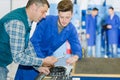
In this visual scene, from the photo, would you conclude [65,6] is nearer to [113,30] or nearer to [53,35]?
[53,35]

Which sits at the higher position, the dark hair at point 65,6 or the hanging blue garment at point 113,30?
the dark hair at point 65,6

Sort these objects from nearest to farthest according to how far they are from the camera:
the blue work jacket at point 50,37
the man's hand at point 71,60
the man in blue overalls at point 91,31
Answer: the man's hand at point 71,60 < the blue work jacket at point 50,37 < the man in blue overalls at point 91,31

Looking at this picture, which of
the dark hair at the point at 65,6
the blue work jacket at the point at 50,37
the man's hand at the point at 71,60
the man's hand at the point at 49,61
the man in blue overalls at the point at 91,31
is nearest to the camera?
the man's hand at the point at 49,61

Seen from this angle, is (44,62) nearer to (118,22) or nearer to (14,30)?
(14,30)

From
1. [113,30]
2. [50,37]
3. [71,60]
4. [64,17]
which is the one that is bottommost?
[113,30]

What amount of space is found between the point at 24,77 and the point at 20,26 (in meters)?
0.78

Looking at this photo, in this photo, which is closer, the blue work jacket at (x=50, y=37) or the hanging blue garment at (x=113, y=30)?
the blue work jacket at (x=50, y=37)

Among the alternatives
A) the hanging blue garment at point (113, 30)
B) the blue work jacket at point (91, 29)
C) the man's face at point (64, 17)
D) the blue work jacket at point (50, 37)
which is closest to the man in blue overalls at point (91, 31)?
the blue work jacket at point (91, 29)

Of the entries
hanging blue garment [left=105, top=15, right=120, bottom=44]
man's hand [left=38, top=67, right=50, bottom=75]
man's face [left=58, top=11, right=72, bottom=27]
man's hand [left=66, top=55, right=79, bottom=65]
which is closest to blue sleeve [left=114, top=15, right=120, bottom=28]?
hanging blue garment [left=105, top=15, right=120, bottom=44]

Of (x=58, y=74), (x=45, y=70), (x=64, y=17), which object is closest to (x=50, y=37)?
(x=64, y=17)

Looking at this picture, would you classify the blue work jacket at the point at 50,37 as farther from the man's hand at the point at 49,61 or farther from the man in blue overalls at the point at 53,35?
the man's hand at the point at 49,61

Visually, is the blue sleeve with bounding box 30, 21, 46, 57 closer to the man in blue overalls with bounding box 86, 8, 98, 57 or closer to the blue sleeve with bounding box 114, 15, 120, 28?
the man in blue overalls with bounding box 86, 8, 98, 57

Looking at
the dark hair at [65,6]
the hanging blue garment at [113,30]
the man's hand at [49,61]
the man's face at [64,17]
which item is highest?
the dark hair at [65,6]

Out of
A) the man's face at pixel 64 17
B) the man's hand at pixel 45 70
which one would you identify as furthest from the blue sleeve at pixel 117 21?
the man's hand at pixel 45 70
